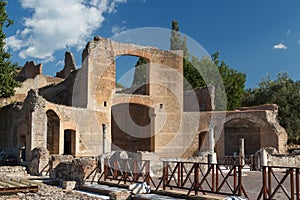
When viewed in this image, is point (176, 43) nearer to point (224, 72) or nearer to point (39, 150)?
point (224, 72)

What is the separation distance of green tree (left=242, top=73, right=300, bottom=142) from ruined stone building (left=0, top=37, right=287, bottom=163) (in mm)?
5067

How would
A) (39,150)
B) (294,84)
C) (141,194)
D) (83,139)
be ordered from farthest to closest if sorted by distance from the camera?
(294,84) → (83,139) → (39,150) → (141,194)

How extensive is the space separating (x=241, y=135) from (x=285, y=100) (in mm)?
7010

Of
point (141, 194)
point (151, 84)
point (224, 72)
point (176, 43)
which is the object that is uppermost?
Answer: point (176, 43)

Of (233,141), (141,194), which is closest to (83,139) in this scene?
(141,194)

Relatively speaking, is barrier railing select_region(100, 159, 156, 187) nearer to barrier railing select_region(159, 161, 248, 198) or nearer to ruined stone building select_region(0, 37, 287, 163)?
barrier railing select_region(159, 161, 248, 198)

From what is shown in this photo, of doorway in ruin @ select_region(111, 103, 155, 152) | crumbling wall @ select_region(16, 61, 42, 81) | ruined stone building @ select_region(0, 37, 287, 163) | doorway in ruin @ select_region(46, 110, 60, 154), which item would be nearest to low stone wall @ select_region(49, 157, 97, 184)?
ruined stone building @ select_region(0, 37, 287, 163)

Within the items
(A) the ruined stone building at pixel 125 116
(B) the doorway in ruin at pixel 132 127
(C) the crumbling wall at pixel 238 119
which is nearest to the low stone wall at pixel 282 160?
(C) the crumbling wall at pixel 238 119

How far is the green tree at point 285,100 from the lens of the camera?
34.4m

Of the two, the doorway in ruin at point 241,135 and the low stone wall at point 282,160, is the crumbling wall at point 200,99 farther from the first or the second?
the low stone wall at point 282,160

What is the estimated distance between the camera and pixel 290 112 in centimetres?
3488

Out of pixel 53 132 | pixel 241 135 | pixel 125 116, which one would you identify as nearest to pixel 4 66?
pixel 53 132

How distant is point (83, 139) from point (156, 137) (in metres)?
6.90

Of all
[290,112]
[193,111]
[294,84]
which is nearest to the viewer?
[193,111]
